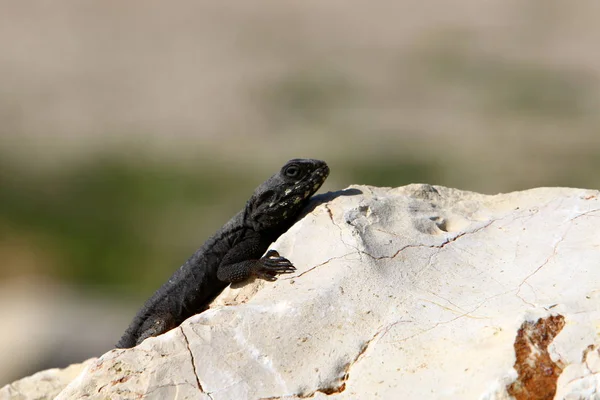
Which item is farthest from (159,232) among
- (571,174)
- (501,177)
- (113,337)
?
(571,174)

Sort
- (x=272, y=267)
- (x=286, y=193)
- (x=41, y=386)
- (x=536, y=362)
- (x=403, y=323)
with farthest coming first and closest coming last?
1. (x=41, y=386)
2. (x=286, y=193)
3. (x=272, y=267)
4. (x=403, y=323)
5. (x=536, y=362)

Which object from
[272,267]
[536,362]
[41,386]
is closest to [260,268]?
[272,267]

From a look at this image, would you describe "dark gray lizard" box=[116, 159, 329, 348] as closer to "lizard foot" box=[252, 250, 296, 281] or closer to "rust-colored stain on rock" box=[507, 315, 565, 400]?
"lizard foot" box=[252, 250, 296, 281]

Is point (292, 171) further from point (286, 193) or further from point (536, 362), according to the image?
point (536, 362)

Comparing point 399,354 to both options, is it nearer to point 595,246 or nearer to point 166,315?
point 595,246

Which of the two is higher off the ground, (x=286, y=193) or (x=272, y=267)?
(x=286, y=193)

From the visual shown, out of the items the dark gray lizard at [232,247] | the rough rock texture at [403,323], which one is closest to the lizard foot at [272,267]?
the rough rock texture at [403,323]
